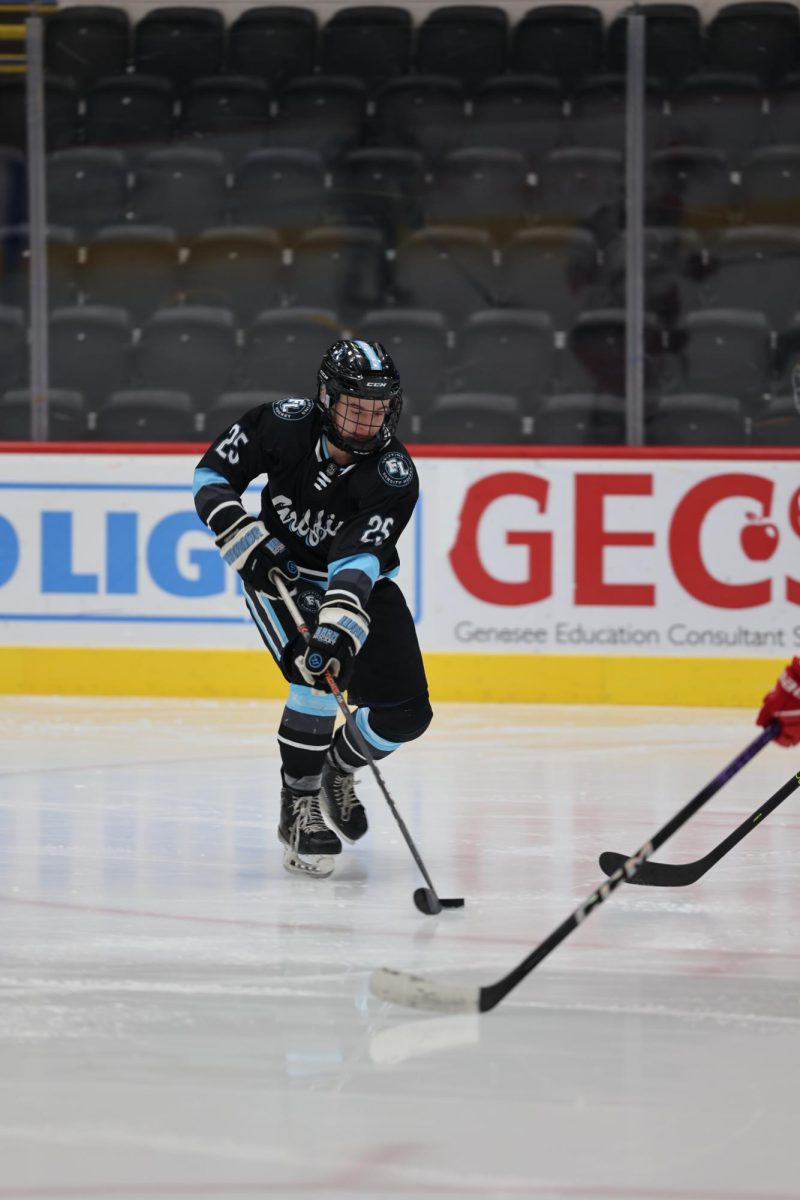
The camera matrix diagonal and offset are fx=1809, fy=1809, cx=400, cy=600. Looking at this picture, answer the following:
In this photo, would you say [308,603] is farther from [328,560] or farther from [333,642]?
[333,642]

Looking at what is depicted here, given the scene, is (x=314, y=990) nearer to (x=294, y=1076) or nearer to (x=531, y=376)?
(x=294, y=1076)

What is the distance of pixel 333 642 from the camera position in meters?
3.61

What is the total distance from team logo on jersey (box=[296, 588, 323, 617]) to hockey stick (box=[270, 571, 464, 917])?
0.10m

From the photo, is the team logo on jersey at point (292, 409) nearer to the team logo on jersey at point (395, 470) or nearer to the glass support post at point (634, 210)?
the team logo on jersey at point (395, 470)

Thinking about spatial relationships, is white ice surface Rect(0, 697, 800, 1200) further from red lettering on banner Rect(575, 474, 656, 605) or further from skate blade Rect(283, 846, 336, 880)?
red lettering on banner Rect(575, 474, 656, 605)

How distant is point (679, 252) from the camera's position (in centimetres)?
685

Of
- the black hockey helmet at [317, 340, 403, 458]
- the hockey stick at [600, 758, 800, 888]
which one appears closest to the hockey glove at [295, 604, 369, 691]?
the black hockey helmet at [317, 340, 403, 458]

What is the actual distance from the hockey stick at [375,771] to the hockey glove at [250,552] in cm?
3

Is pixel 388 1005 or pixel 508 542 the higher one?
pixel 508 542

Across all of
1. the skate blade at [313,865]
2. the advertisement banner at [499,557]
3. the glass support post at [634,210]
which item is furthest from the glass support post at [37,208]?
the skate blade at [313,865]

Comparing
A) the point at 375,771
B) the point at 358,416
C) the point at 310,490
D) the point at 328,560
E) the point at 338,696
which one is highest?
the point at 358,416

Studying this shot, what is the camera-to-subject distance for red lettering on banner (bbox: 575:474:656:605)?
6.55 meters

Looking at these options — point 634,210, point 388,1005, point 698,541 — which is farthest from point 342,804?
point 634,210

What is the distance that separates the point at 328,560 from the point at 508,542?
2.74 meters
